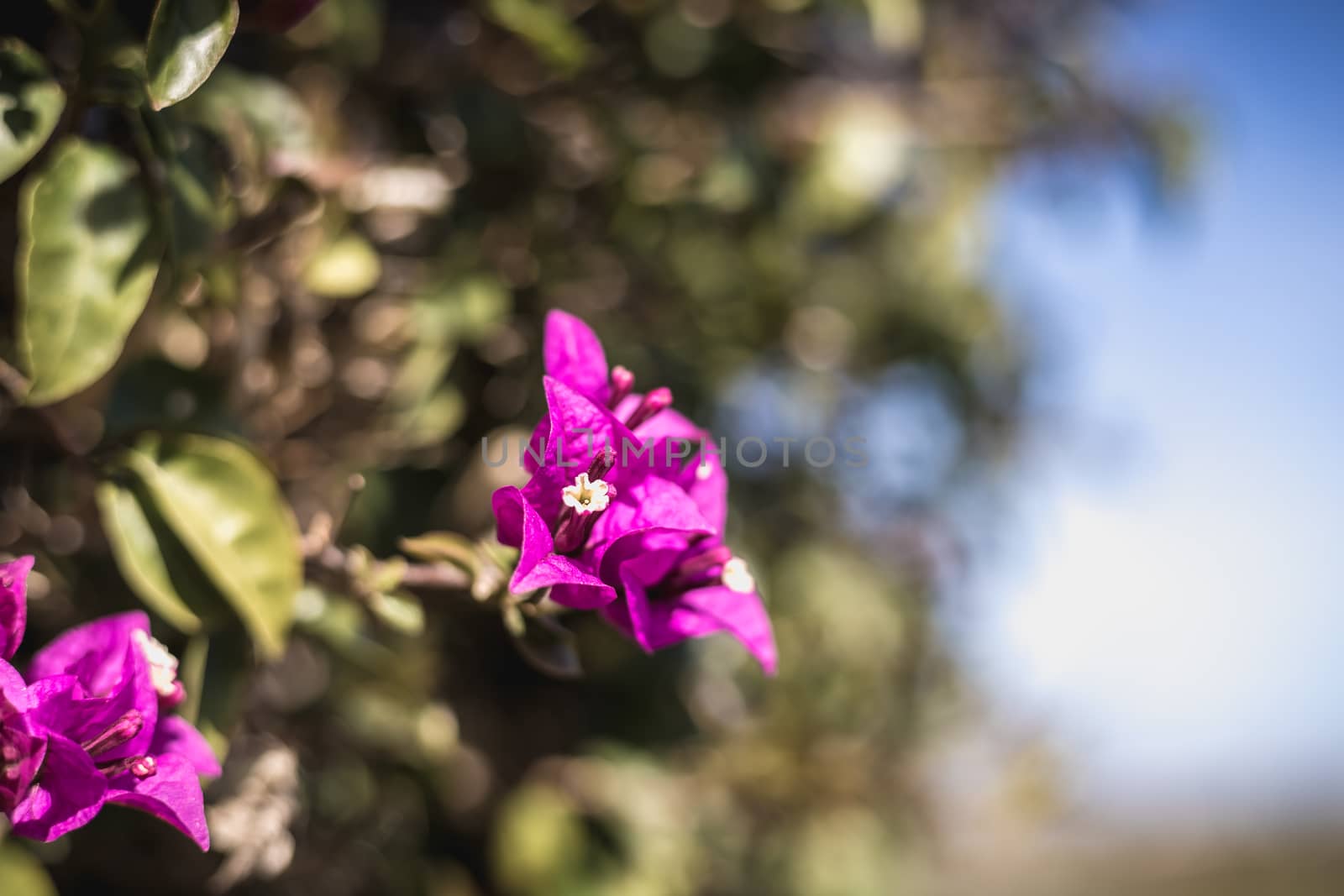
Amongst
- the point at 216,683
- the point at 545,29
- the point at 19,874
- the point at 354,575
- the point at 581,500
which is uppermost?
the point at 545,29

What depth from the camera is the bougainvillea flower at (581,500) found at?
422mm

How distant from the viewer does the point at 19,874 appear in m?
0.56

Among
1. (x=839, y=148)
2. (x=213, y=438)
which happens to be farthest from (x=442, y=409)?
(x=839, y=148)

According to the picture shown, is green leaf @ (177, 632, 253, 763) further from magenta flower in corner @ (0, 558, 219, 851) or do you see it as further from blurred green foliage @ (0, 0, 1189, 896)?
magenta flower in corner @ (0, 558, 219, 851)

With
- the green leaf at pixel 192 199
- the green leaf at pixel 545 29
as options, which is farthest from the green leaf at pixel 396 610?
the green leaf at pixel 545 29

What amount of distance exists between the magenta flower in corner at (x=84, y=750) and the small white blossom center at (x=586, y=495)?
0.20 metres

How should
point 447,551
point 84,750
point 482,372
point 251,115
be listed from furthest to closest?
point 482,372, point 251,115, point 447,551, point 84,750

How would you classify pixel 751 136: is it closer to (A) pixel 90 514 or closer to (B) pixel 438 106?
(B) pixel 438 106

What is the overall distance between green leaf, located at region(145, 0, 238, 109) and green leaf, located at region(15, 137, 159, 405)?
108 millimetres

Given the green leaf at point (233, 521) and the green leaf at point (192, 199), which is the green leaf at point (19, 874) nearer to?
the green leaf at point (233, 521)

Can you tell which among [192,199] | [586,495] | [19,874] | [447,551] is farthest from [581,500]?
[19,874]

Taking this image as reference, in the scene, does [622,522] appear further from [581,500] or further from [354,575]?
[354,575]

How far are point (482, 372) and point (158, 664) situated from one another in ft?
1.63

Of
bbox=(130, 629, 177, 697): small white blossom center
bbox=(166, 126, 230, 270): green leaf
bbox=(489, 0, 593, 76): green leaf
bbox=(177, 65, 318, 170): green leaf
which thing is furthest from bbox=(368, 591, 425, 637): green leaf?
bbox=(489, 0, 593, 76): green leaf
